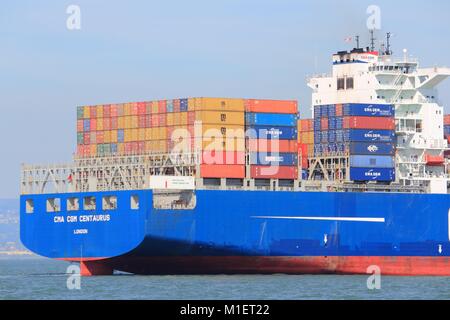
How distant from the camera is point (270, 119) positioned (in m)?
57.7

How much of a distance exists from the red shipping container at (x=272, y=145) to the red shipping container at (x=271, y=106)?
158 cm

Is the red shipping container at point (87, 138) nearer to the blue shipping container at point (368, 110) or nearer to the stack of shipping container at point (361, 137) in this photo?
the stack of shipping container at point (361, 137)

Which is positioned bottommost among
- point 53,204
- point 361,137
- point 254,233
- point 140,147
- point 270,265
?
point 270,265

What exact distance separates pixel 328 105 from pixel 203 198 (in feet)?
33.2

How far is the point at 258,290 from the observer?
45.4 metres

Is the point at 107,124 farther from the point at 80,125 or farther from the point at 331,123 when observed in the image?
the point at 331,123

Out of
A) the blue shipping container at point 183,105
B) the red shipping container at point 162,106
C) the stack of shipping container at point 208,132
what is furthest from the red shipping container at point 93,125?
the blue shipping container at point 183,105

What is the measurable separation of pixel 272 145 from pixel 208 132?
3.97 metres

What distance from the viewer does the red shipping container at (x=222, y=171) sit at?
55.6 meters

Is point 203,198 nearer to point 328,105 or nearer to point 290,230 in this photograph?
point 290,230

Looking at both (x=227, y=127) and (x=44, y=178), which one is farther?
(x=44, y=178)

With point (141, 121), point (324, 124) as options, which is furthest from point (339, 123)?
point (141, 121)

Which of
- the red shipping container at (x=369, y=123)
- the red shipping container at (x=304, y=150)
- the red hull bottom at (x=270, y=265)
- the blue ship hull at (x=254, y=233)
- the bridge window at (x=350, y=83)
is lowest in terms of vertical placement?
the red hull bottom at (x=270, y=265)
